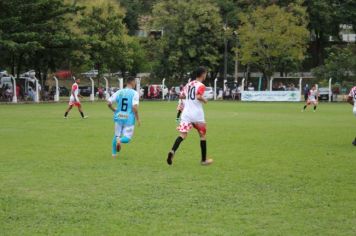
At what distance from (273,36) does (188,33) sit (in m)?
8.48

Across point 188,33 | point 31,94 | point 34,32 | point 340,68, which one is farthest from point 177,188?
point 188,33

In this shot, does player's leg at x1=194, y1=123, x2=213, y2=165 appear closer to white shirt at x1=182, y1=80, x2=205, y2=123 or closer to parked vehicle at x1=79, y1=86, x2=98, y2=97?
white shirt at x1=182, y1=80, x2=205, y2=123

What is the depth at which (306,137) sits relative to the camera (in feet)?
55.5

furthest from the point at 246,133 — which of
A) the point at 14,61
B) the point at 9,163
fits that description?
the point at 14,61

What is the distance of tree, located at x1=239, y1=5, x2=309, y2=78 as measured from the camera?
179 feet

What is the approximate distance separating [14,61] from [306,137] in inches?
1404

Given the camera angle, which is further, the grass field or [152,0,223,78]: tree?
[152,0,223,78]: tree

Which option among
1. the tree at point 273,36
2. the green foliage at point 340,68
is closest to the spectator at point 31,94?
the tree at point 273,36

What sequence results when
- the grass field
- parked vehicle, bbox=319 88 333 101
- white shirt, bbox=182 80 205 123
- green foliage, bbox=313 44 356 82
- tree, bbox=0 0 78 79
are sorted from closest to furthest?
the grass field → white shirt, bbox=182 80 205 123 → tree, bbox=0 0 78 79 → parked vehicle, bbox=319 88 333 101 → green foliage, bbox=313 44 356 82

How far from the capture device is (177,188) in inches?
337

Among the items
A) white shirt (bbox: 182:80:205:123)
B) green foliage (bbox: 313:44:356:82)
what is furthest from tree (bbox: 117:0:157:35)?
white shirt (bbox: 182:80:205:123)

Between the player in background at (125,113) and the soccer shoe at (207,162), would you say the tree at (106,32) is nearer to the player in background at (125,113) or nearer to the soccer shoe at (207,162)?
the player in background at (125,113)

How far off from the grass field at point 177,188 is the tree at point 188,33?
4259 centimetres

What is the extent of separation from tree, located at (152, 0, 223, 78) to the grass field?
140 ft
